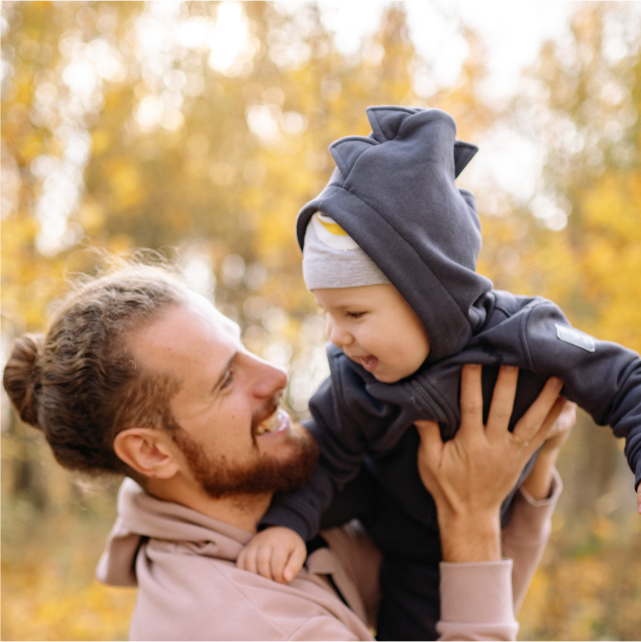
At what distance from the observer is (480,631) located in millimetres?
1576

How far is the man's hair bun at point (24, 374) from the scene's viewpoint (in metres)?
1.85

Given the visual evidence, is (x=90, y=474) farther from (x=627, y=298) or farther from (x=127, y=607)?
(x=127, y=607)

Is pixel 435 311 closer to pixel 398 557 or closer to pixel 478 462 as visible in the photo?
pixel 478 462

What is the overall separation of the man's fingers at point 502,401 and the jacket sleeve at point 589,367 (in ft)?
0.27

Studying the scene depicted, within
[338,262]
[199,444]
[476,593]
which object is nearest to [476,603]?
[476,593]

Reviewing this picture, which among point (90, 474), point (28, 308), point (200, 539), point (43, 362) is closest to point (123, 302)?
point (43, 362)

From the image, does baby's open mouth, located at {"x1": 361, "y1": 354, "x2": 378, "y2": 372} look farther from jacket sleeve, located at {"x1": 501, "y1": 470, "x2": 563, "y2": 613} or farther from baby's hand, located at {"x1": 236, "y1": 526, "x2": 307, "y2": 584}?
jacket sleeve, located at {"x1": 501, "y1": 470, "x2": 563, "y2": 613}

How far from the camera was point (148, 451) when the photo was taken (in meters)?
1.76

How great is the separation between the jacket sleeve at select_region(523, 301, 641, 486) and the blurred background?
4.82 feet

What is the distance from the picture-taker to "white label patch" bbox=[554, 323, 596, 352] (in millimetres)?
1531

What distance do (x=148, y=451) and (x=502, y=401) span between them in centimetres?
107

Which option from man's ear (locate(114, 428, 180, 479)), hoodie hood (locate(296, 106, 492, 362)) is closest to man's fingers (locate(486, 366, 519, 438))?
hoodie hood (locate(296, 106, 492, 362))

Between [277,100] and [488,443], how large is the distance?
4.84 meters

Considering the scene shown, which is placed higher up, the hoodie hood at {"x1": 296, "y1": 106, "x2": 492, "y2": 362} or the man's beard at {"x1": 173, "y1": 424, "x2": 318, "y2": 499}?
the hoodie hood at {"x1": 296, "y1": 106, "x2": 492, "y2": 362}
